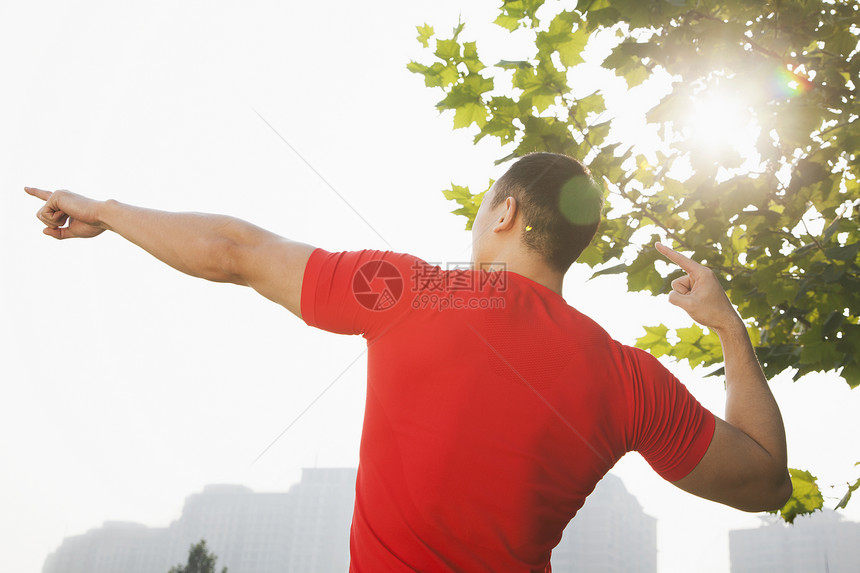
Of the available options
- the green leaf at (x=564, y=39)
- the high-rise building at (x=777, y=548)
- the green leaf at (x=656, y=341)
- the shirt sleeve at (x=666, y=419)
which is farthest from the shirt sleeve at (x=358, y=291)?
the high-rise building at (x=777, y=548)

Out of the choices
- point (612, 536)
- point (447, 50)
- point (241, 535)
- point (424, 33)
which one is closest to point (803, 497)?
point (447, 50)

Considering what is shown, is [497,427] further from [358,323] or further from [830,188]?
[830,188]

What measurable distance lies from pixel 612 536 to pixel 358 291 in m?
64.8

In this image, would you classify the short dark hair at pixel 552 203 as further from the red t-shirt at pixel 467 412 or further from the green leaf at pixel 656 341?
the green leaf at pixel 656 341

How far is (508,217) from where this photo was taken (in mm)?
1585

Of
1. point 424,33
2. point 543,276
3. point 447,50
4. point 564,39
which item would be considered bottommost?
point 543,276

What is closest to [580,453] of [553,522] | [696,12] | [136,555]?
[553,522]

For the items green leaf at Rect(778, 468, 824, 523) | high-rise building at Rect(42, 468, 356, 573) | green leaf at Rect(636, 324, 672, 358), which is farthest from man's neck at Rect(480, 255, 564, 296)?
high-rise building at Rect(42, 468, 356, 573)

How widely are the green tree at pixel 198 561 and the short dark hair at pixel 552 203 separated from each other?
235ft

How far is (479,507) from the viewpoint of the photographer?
3.67ft

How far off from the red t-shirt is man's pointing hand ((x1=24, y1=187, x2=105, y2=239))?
71 cm

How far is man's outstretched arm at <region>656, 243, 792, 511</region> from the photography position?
4.62 ft

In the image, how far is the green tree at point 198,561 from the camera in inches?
2374

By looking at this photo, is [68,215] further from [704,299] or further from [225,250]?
[704,299]
